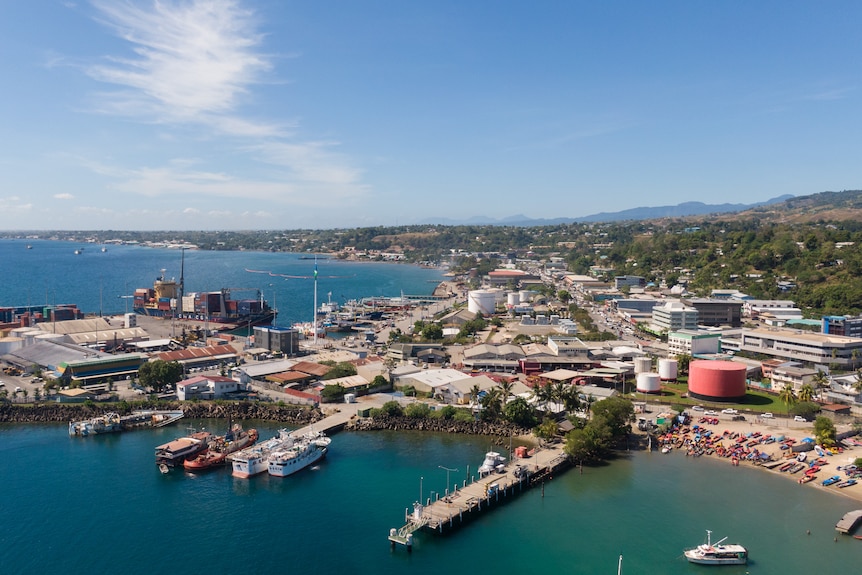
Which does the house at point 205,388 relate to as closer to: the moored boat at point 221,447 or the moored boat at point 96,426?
the moored boat at point 96,426

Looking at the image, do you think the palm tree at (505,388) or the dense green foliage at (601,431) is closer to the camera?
the dense green foliage at (601,431)

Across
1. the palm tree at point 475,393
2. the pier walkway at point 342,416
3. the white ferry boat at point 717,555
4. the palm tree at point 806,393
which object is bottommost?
the white ferry boat at point 717,555

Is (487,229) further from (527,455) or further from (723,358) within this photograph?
(527,455)

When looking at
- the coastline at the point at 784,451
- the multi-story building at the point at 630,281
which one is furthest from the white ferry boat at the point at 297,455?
the multi-story building at the point at 630,281

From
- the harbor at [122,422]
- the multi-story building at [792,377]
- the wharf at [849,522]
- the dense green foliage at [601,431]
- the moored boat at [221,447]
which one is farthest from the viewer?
the multi-story building at [792,377]

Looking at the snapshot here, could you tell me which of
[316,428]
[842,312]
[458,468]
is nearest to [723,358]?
[842,312]

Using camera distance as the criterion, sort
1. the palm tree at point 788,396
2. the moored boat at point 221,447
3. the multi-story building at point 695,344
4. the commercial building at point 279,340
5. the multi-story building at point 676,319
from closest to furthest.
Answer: the moored boat at point 221,447, the palm tree at point 788,396, the multi-story building at point 695,344, the commercial building at point 279,340, the multi-story building at point 676,319

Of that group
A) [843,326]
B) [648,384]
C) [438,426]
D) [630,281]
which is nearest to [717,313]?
[843,326]
